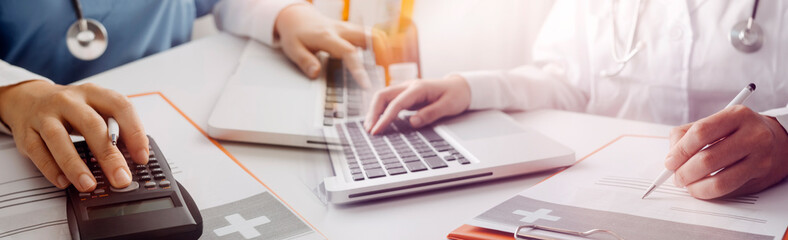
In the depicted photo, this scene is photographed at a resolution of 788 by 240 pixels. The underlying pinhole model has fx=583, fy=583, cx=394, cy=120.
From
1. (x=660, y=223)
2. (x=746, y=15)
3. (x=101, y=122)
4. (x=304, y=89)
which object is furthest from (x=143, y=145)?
(x=746, y=15)

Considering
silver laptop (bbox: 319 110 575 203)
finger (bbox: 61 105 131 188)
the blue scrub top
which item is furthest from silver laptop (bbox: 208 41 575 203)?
the blue scrub top

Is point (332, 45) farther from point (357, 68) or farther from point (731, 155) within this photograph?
point (731, 155)

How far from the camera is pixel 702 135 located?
0.37 metres

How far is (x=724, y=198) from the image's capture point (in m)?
0.37

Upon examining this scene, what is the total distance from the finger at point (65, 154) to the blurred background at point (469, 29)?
0.29 metres

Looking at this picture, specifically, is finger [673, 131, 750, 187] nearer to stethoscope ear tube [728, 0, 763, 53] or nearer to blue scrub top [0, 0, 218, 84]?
stethoscope ear tube [728, 0, 763, 53]

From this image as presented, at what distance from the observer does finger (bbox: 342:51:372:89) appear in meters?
0.61

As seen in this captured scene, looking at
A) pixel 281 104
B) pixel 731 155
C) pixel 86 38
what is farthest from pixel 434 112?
pixel 86 38

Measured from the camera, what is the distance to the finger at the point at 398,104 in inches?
19.5

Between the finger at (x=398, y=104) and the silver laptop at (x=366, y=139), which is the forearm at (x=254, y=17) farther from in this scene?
the finger at (x=398, y=104)

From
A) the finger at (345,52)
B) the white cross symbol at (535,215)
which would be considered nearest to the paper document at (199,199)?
the white cross symbol at (535,215)

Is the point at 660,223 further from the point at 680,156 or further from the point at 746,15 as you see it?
the point at 746,15

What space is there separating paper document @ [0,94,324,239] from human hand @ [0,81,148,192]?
0.04ft

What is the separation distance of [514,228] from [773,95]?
0.87 ft
